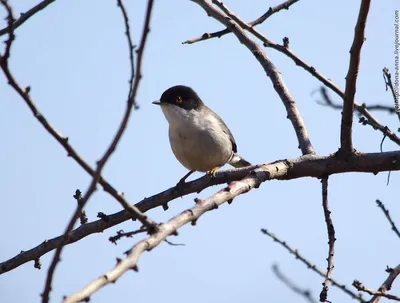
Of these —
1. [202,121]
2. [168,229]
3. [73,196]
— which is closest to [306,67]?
[73,196]

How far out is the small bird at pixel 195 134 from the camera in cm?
676

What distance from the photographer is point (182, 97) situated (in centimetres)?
760

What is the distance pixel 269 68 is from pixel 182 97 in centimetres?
239

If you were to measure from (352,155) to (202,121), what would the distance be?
2.87 meters

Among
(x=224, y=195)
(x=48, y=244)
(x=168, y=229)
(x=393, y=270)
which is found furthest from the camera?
(x=48, y=244)

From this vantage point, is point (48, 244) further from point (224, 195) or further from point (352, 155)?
A: point (352, 155)

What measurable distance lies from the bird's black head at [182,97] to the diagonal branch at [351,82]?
128 inches

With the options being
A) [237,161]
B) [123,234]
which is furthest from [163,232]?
[237,161]

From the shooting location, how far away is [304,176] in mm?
4543

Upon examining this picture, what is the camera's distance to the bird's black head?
24.5ft

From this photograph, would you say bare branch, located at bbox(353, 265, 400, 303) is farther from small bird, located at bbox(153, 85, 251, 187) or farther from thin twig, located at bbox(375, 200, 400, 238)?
small bird, located at bbox(153, 85, 251, 187)

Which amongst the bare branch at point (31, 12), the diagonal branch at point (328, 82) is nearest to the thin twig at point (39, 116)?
the bare branch at point (31, 12)

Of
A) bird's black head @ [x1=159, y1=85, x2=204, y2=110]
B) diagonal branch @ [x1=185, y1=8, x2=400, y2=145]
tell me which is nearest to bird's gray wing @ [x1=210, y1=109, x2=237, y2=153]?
bird's black head @ [x1=159, y1=85, x2=204, y2=110]

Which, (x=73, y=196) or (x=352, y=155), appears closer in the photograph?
(x=352, y=155)
